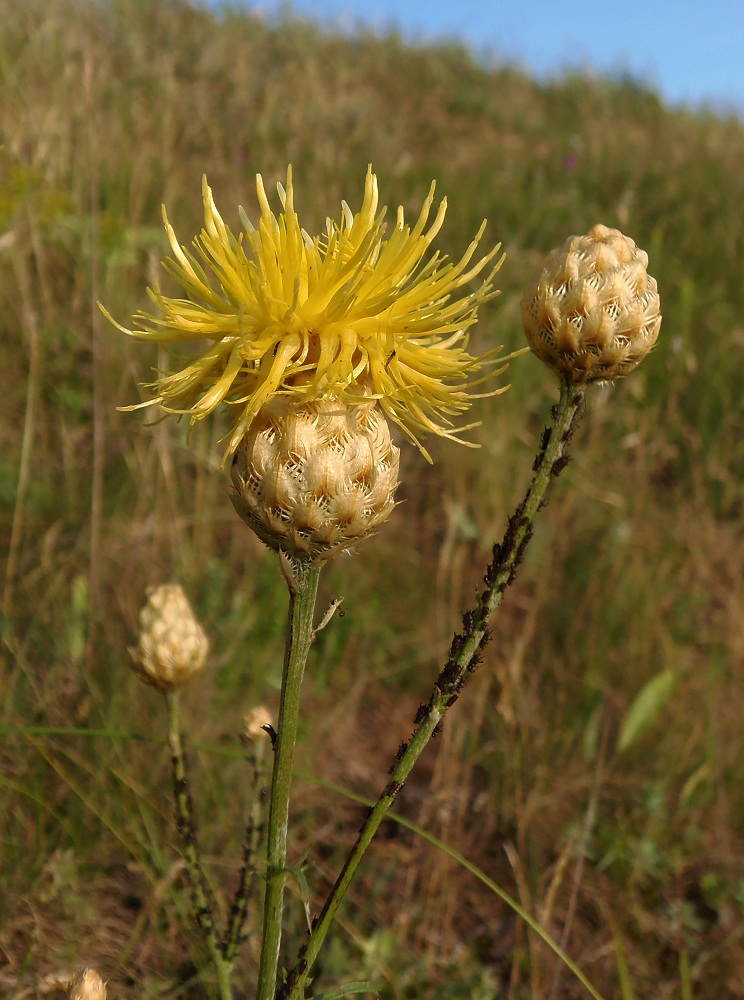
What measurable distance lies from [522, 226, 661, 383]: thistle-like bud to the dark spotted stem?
0.09m

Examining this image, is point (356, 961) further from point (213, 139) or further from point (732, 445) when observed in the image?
point (213, 139)

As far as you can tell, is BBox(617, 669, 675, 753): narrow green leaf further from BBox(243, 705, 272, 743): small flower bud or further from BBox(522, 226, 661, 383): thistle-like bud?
BBox(522, 226, 661, 383): thistle-like bud

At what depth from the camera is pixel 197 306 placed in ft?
3.79

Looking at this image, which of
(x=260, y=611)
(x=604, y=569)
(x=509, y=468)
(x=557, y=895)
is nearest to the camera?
(x=557, y=895)

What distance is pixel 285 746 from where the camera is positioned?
3.57ft

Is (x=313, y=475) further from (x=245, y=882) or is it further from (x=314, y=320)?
(x=245, y=882)

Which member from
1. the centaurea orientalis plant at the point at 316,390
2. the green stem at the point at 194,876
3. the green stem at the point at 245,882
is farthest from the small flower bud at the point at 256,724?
the centaurea orientalis plant at the point at 316,390

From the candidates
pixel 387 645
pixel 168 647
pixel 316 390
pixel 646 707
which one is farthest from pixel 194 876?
pixel 646 707

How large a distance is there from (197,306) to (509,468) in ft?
8.02

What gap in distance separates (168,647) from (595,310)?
3.13ft

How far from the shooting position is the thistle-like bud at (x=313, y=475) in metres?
1.06

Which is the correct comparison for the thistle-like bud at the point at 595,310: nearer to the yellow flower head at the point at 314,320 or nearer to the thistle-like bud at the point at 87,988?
the yellow flower head at the point at 314,320

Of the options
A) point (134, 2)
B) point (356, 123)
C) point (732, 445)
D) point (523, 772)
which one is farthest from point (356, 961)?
point (134, 2)

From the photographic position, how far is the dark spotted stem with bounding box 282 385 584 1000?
1.11 m
